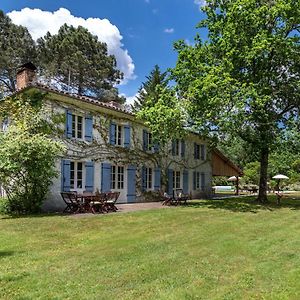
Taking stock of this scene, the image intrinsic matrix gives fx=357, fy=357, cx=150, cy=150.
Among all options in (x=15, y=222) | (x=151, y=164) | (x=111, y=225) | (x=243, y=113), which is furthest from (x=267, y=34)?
(x=15, y=222)

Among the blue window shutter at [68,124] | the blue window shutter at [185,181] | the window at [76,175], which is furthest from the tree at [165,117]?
the blue window shutter at [185,181]

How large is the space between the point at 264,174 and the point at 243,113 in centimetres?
494

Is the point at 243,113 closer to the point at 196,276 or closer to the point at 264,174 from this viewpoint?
the point at 264,174

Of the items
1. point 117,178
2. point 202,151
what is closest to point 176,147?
point 202,151

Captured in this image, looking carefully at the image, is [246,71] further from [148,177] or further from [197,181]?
[197,181]

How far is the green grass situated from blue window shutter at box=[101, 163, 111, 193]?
664cm

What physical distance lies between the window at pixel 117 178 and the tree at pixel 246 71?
4902mm

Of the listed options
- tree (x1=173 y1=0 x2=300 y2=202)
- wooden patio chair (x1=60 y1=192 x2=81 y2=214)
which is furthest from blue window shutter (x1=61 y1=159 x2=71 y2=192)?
tree (x1=173 y1=0 x2=300 y2=202)

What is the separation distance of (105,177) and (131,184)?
2.22 meters

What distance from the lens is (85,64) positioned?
1443 inches

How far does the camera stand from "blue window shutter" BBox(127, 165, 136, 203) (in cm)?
1964

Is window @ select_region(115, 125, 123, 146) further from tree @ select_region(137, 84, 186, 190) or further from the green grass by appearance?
the green grass

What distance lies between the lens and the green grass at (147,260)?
484 centimetres

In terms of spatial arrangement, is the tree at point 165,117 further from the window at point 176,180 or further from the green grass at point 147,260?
the green grass at point 147,260
